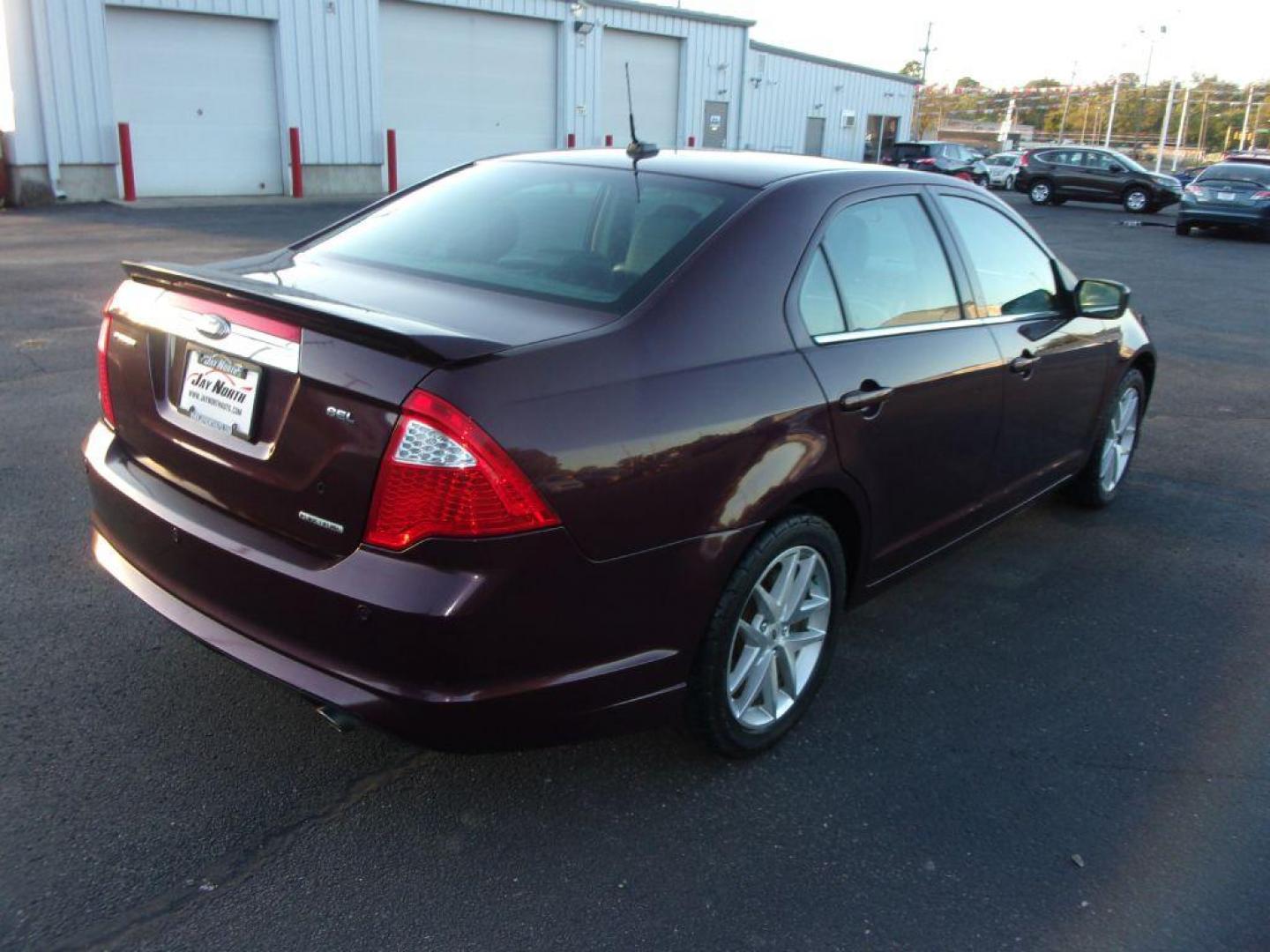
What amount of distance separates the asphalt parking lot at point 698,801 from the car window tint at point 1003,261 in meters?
1.17

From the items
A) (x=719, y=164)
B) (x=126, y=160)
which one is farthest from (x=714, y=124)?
(x=719, y=164)

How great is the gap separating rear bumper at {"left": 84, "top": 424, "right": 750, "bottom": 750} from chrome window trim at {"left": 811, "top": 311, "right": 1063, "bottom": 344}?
2.53ft

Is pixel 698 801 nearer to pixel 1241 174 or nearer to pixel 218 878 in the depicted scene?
pixel 218 878

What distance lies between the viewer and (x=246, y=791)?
2.89 metres

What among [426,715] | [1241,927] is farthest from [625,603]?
[1241,927]

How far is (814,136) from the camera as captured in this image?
37.2 m

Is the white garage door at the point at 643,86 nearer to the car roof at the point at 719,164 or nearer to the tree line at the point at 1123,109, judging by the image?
the car roof at the point at 719,164

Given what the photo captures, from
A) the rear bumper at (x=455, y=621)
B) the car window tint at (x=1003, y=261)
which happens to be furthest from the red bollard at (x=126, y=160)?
the rear bumper at (x=455, y=621)

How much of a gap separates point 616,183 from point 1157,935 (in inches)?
100

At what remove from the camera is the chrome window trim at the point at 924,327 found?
3.29 meters

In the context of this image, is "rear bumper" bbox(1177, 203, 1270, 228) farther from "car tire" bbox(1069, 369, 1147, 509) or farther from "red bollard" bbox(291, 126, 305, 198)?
"car tire" bbox(1069, 369, 1147, 509)

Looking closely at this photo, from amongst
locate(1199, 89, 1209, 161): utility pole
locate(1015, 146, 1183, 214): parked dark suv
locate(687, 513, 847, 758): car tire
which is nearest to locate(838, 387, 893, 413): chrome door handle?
locate(687, 513, 847, 758): car tire

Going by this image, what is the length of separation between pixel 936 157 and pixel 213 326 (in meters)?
35.1

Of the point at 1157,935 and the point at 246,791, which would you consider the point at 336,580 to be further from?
the point at 1157,935
